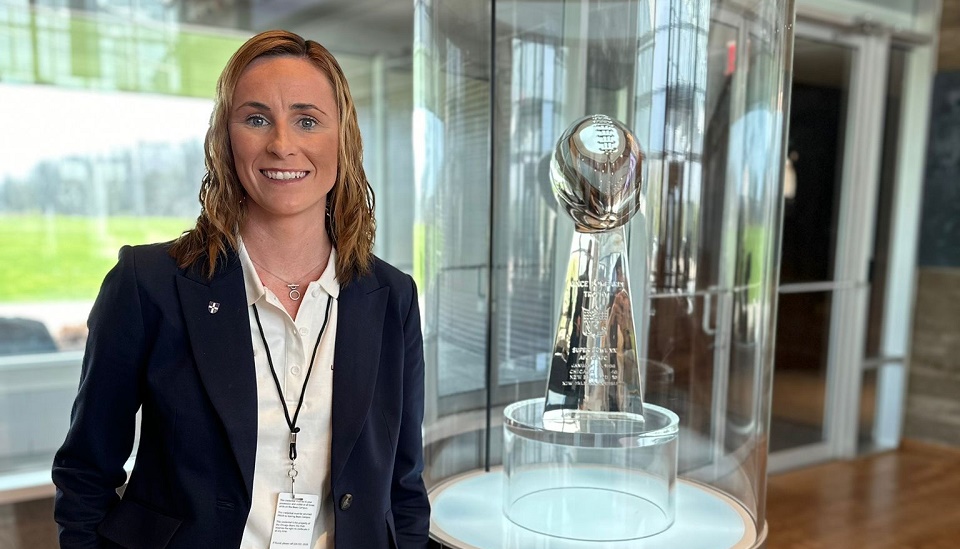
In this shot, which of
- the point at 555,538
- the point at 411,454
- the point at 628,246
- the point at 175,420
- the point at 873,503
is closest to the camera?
the point at 175,420

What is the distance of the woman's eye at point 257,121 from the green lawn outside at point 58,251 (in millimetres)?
2784

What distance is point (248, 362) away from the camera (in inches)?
41.2

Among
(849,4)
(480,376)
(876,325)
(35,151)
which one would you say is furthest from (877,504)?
(35,151)

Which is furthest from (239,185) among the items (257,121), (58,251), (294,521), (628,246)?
(58,251)

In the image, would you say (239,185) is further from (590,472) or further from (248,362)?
(590,472)

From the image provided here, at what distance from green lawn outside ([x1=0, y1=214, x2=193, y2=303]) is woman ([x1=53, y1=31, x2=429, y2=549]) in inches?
105

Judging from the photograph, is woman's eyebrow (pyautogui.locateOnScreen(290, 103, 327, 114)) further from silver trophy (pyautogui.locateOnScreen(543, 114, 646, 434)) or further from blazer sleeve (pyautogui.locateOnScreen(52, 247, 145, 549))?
silver trophy (pyautogui.locateOnScreen(543, 114, 646, 434))

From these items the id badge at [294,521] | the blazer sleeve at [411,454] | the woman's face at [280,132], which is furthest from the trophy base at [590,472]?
the woman's face at [280,132]

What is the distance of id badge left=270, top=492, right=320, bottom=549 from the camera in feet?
3.46

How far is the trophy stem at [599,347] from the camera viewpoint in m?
1.48

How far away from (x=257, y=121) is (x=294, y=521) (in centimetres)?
57

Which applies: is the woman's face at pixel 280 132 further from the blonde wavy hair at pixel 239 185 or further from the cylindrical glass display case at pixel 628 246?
the cylindrical glass display case at pixel 628 246

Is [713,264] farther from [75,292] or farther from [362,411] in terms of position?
[75,292]

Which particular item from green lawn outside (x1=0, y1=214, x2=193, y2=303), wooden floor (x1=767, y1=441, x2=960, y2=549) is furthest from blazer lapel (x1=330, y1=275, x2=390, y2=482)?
green lawn outside (x1=0, y1=214, x2=193, y2=303)
